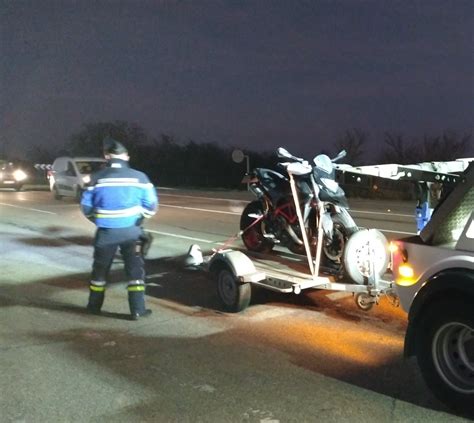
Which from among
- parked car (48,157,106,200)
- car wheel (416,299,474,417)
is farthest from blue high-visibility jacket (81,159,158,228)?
parked car (48,157,106,200)

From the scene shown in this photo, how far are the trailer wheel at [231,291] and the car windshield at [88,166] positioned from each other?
15.7 meters

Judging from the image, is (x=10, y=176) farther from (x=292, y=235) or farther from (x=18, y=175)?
(x=292, y=235)

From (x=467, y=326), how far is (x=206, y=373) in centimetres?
207

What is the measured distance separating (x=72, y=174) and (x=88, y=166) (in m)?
0.66

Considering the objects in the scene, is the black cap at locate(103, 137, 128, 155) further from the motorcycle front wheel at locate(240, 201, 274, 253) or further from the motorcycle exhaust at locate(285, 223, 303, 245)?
the motorcycle front wheel at locate(240, 201, 274, 253)

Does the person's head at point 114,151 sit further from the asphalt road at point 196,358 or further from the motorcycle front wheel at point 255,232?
the motorcycle front wheel at point 255,232

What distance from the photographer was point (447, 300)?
3889mm

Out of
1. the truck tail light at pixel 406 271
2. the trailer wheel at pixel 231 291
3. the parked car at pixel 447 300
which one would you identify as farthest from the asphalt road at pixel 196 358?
the truck tail light at pixel 406 271

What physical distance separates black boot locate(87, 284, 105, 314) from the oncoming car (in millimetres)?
23462

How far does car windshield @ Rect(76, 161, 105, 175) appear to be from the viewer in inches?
843

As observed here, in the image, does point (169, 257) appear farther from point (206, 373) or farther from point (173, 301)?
point (206, 373)

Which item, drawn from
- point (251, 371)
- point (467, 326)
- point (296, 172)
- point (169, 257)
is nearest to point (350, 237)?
point (296, 172)

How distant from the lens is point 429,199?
574 centimetres

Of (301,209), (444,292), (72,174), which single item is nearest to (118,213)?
(301,209)
